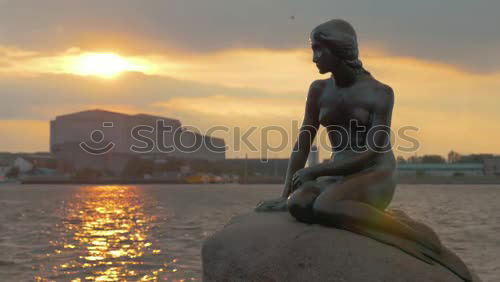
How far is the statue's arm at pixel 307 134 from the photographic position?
311 inches

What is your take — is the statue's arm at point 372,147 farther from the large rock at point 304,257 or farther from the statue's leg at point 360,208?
the large rock at point 304,257

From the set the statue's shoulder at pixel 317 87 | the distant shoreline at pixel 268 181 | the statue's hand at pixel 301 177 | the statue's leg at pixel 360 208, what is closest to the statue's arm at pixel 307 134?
the statue's shoulder at pixel 317 87

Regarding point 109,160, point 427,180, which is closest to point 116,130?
point 109,160

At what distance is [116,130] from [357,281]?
144 m

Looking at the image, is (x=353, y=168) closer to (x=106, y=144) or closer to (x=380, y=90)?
(x=380, y=90)

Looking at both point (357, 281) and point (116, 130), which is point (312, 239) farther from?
point (116, 130)

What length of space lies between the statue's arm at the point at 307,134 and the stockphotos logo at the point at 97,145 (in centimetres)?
13351

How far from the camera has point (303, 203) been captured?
7.11 metres

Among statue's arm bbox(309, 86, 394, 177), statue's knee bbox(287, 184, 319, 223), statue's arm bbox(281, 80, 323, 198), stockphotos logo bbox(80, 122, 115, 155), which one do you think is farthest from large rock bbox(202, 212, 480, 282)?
stockphotos logo bbox(80, 122, 115, 155)

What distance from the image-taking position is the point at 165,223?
26.5 m

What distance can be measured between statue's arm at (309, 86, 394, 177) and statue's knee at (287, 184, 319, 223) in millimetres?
217

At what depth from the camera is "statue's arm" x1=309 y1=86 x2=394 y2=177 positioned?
23.7 feet

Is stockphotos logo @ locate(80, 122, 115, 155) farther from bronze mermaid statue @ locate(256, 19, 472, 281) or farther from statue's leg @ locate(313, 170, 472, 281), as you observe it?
statue's leg @ locate(313, 170, 472, 281)

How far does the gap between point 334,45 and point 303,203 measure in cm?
158
